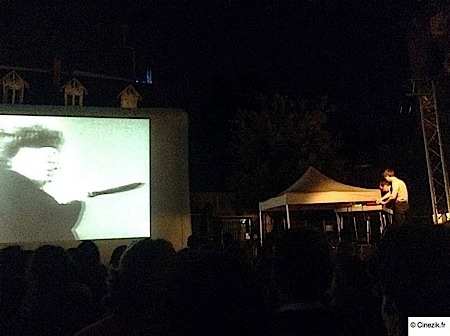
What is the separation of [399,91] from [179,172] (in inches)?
337

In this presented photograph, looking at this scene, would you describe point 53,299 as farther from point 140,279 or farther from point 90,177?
point 90,177

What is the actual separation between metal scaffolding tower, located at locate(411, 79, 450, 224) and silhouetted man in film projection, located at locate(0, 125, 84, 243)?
583 cm

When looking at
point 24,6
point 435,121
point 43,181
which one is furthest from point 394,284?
point 24,6

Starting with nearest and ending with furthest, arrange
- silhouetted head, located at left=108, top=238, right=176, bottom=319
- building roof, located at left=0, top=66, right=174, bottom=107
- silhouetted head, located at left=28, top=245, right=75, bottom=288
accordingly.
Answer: silhouetted head, located at left=108, top=238, right=176, bottom=319 → silhouetted head, located at left=28, top=245, right=75, bottom=288 → building roof, located at left=0, top=66, right=174, bottom=107

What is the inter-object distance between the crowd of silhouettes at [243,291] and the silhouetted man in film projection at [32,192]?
3760mm

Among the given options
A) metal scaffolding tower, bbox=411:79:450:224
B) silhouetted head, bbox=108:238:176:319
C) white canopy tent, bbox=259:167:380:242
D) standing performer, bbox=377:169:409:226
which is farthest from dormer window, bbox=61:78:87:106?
silhouetted head, bbox=108:238:176:319

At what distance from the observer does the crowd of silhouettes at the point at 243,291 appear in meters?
1.21

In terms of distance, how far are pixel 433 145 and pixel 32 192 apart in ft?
22.6

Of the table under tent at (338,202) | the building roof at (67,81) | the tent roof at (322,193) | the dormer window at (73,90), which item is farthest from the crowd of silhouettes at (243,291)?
the building roof at (67,81)

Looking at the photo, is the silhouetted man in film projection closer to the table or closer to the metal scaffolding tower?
the table

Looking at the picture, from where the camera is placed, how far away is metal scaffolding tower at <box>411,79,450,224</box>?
916 cm

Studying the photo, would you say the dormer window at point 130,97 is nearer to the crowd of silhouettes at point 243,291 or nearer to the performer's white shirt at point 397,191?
the performer's white shirt at point 397,191

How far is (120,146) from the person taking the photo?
6816mm

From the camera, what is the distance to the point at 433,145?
991cm
